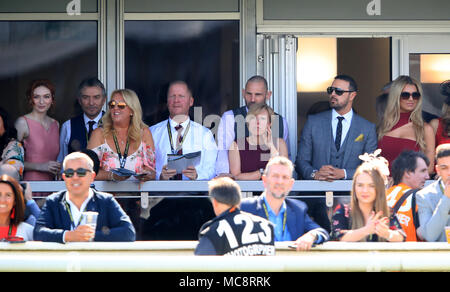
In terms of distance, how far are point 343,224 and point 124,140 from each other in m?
2.33

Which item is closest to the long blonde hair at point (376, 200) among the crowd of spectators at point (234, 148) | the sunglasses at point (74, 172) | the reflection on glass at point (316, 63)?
the crowd of spectators at point (234, 148)

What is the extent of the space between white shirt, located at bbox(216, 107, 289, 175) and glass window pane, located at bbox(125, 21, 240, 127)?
28.7 inches

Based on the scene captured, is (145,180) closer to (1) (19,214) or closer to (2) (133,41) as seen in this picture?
(1) (19,214)

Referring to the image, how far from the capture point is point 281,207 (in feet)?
19.9

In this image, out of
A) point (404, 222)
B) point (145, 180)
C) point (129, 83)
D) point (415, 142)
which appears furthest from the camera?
point (129, 83)

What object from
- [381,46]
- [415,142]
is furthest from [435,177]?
[381,46]

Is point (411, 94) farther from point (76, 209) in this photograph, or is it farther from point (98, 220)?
point (76, 209)

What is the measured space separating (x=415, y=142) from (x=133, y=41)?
3031 millimetres

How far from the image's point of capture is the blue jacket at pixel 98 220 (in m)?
5.96

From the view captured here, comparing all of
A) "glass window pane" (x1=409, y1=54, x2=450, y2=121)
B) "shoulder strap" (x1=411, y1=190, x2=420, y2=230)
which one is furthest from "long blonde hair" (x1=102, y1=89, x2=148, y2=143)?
"glass window pane" (x1=409, y1=54, x2=450, y2=121)

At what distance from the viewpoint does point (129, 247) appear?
5.35 m

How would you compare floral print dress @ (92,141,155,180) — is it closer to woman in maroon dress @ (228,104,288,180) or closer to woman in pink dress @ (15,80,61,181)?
woman in pink dress @ (15,80,61,181)

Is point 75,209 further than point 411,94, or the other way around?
point 411,94

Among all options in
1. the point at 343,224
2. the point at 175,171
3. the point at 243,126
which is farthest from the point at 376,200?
the point at 243,126
